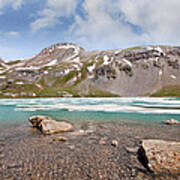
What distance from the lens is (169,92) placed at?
166 metres

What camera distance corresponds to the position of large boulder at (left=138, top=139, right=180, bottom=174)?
8094mm

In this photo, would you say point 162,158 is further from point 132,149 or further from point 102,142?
point 102,142

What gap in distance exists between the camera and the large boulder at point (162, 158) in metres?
8.09

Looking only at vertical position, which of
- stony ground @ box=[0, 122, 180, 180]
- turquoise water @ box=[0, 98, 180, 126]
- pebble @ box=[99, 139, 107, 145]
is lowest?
turquoise water @ box=[0, 98, 180, 126]

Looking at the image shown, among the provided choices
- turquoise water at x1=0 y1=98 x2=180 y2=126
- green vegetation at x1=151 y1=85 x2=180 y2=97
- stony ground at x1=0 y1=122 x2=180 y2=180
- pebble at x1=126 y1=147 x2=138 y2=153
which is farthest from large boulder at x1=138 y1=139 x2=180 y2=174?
green vegetation at x1=151 y1=85 x2=180 y2=97

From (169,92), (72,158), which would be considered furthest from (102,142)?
(169,92)

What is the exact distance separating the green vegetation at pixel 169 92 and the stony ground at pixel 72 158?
553 feet

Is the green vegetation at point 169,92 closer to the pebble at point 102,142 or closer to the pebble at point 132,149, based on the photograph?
the pebble at point 102,142

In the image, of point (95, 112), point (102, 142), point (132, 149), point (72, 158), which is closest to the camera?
point (72, 158)

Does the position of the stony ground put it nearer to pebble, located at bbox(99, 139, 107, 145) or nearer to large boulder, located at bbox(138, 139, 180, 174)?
pebble, located at bbox(99, 139, 107, 145)

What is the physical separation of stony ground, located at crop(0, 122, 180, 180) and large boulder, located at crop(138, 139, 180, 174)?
45 cm

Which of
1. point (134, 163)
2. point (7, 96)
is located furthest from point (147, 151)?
point (7, 96)

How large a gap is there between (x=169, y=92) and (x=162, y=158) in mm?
182042

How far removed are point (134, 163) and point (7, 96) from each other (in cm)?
18285
